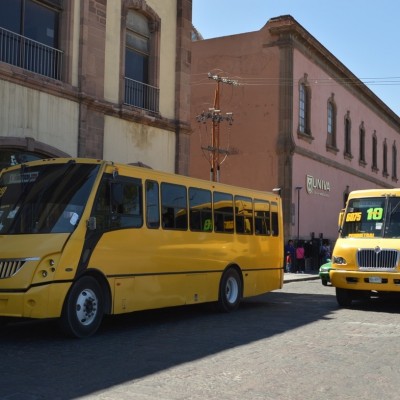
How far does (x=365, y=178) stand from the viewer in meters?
44.0

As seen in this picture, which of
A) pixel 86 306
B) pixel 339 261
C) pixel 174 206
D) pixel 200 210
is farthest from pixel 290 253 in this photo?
pixel 86 306

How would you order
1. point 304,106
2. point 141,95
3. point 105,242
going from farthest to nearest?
point 304,106, point 141,95, point 105,242

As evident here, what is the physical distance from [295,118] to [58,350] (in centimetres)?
2553

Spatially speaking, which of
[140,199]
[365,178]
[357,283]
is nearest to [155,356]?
[140,199]

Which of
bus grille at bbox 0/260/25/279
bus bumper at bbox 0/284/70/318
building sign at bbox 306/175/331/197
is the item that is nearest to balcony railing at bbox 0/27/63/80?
bus grille at bbox 0/260/25/279

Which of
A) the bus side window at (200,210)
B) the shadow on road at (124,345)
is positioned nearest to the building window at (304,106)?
the shadow on road at (124,345)

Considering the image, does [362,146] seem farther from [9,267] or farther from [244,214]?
[9,267]

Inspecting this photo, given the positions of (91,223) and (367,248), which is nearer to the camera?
(91,223)

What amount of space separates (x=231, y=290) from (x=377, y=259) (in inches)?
129

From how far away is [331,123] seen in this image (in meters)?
38.0

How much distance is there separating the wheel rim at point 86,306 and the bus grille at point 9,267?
3.31 feet

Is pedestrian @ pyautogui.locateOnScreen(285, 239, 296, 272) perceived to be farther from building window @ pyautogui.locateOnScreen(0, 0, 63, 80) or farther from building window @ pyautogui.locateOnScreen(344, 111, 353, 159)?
building window @ pyautogui.locateOnScreen(0, 0, 63, 80)

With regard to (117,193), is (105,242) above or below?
below

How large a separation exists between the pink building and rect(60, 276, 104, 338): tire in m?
19.0
